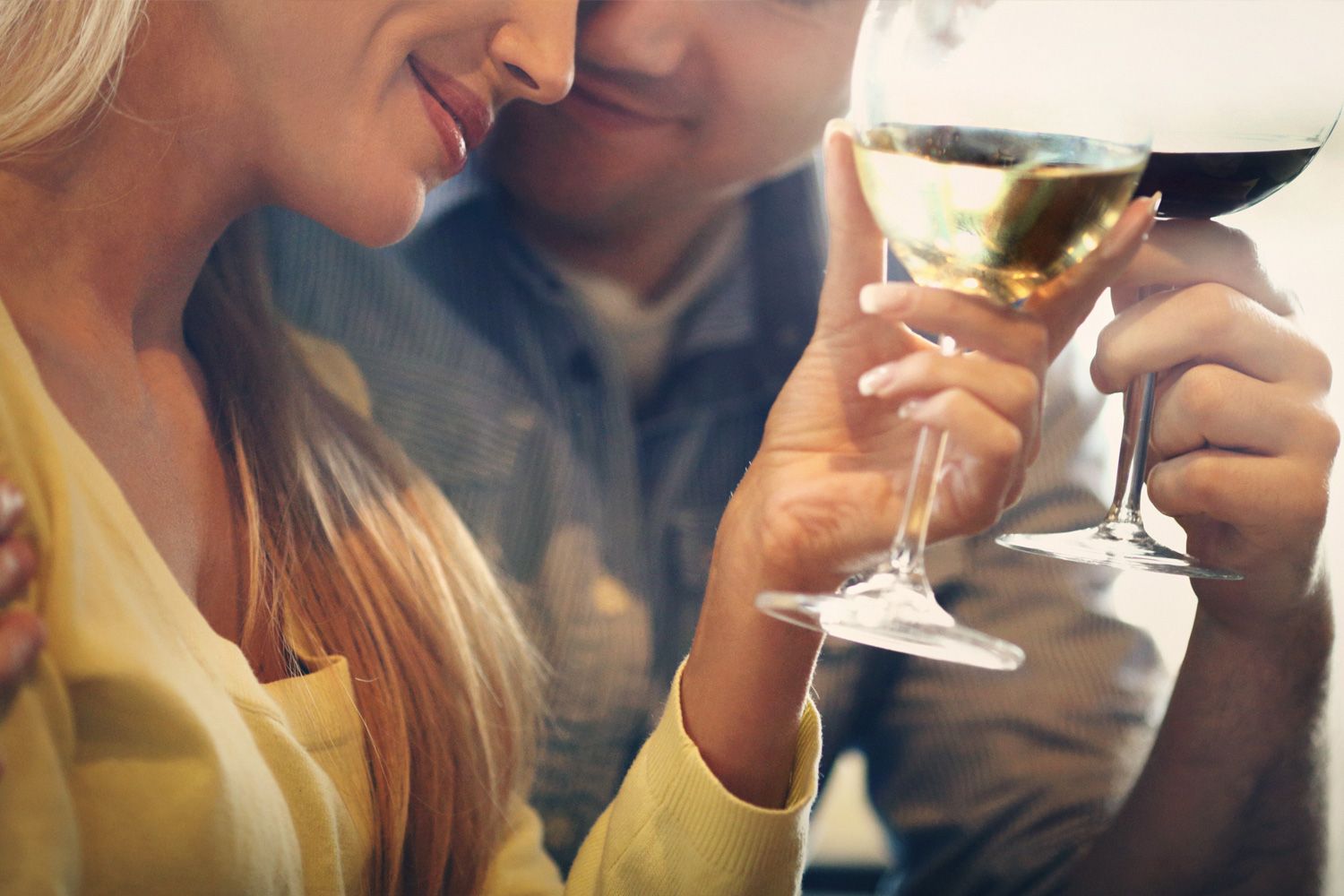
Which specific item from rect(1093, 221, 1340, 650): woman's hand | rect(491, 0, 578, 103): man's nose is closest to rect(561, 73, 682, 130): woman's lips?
rect(491, 0, 578, 103): man's nose

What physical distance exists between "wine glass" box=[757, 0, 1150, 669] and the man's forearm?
47 centimetres

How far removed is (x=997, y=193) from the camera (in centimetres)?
Result: 42

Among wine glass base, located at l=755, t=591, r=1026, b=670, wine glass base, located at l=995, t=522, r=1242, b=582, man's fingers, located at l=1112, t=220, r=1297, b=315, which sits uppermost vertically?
man's fingers, located at l=1112, t=220, r=1297, b=315

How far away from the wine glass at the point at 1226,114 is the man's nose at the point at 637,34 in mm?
526

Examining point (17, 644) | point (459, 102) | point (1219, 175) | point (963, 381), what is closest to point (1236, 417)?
point (1219, 175)

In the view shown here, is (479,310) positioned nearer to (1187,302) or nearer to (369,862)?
(369,862)

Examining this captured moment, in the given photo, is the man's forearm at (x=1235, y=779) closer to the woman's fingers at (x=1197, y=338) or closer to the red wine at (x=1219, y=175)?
the woman's fingers at (x=1197, y=338)

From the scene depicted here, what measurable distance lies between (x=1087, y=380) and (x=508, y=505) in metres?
0.64

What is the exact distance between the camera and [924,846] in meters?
1.08

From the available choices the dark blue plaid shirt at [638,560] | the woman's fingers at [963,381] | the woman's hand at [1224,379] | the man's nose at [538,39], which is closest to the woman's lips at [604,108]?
the dark blue plaid shirt at [638,560]

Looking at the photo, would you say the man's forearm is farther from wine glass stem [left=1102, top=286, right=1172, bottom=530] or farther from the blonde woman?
the blonde woman

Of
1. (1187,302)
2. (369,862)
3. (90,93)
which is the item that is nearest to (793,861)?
(369,862)

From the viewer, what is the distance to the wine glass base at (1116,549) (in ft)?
1.86

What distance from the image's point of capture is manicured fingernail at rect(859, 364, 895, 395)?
0.45 meters
